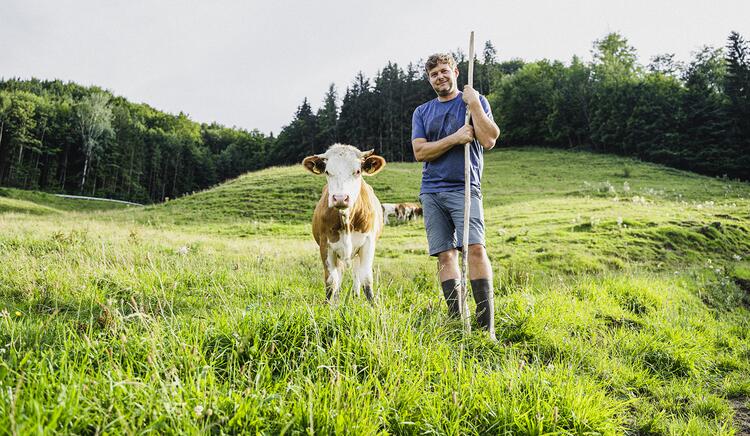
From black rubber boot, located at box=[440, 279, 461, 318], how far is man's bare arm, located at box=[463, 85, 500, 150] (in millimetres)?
1385

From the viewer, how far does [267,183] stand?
32.5 meters

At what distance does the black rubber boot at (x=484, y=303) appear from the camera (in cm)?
411

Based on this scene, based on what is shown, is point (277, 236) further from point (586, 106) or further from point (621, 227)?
point (586, 106)

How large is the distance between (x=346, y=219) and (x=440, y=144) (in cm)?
197

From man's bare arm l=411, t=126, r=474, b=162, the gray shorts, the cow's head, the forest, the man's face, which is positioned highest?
the forest

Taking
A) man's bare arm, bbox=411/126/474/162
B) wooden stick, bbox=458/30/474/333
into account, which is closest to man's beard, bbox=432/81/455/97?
wooden stick, bbox=458/30/474/333

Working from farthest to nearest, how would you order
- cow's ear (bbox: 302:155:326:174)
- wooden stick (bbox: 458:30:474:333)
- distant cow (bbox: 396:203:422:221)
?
distant cow (bbox: 396:203:422:221)
cow's ear (bbox: 302:155:326:174)
wooden stick (bbox: 458:30:474:333)

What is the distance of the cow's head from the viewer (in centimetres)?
496

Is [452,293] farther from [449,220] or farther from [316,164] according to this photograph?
[316,164]

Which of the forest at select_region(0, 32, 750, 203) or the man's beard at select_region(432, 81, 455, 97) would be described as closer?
the man's beard at select_region(432, 81, 455, 97)

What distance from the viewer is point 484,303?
163 inches

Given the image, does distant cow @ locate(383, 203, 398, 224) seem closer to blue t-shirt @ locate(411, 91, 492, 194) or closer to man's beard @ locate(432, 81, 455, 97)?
blue t-shirt @ locate(411, 91, 492, 194)

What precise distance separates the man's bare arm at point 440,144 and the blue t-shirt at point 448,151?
0.38 feet

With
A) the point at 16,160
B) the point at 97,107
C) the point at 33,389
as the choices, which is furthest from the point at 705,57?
the point at 16,160
